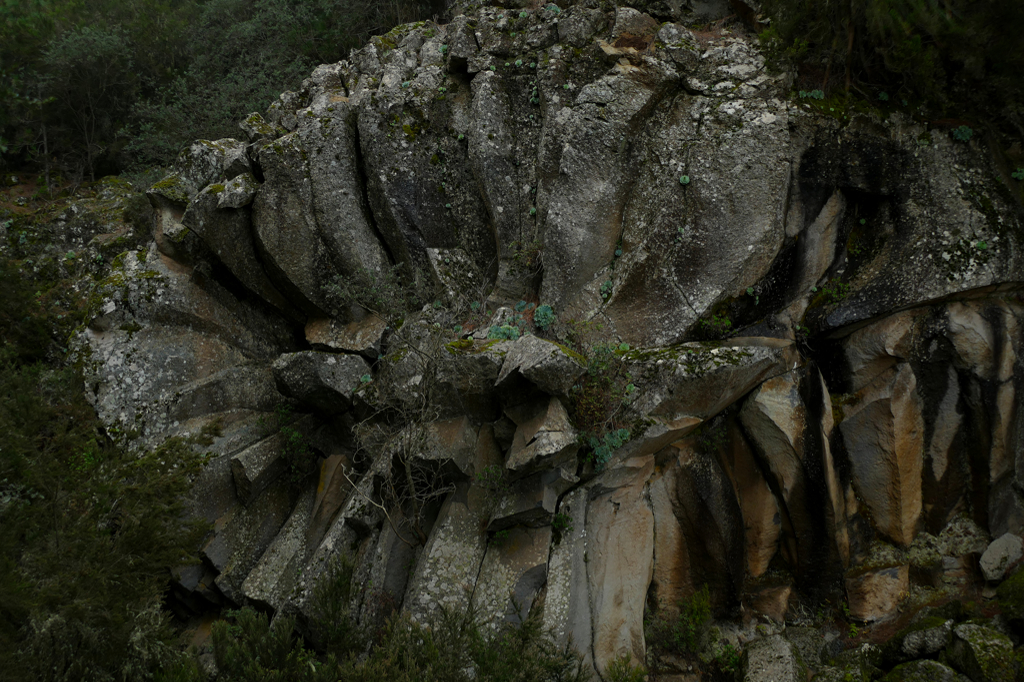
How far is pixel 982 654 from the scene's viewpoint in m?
6.98

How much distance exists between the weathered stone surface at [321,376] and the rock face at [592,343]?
4 cm

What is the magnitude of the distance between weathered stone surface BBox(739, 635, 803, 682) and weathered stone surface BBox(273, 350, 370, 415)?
24.5 ft

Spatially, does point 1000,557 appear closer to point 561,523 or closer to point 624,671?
point 624,671

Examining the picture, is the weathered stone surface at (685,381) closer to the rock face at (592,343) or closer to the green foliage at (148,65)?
the rock face at (592,343)

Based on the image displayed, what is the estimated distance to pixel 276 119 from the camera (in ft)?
42.7

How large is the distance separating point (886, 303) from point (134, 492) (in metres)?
11.2

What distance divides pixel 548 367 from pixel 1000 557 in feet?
23.4

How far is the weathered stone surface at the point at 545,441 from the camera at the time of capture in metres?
7.99

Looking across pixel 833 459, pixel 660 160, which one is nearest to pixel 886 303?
pixel 833 459

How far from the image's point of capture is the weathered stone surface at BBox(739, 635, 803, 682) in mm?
8047

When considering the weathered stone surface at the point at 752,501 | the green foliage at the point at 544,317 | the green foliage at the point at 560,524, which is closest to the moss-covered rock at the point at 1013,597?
the weathered stone surface at the point at 752,501

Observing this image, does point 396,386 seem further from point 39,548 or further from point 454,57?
point 454,57

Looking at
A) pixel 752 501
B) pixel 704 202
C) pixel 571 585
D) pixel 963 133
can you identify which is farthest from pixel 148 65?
pixel 963 133

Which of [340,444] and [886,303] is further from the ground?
[886,303]
